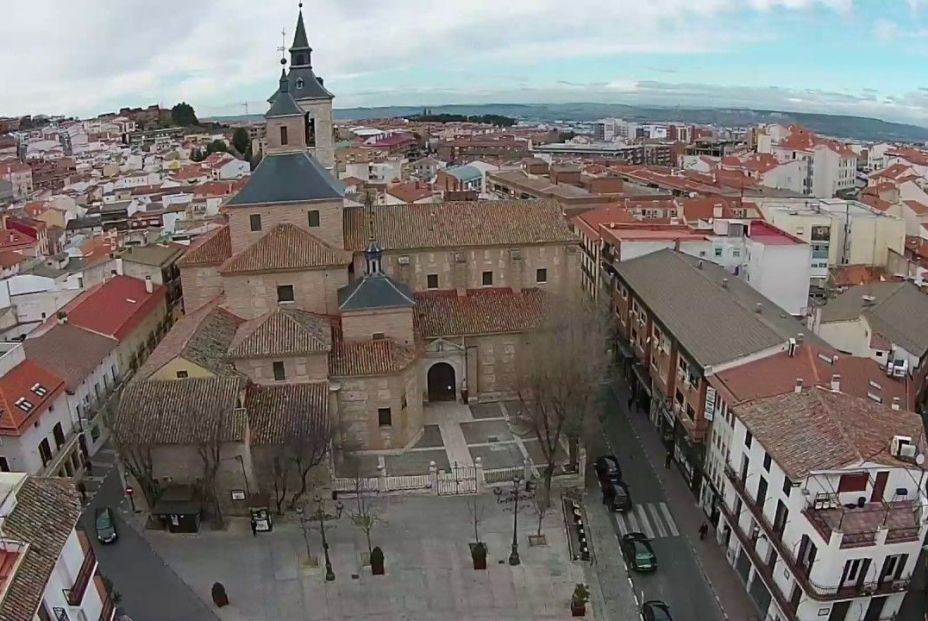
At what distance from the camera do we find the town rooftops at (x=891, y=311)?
132 feet

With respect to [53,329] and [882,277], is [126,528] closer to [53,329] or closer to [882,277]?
[53,329]

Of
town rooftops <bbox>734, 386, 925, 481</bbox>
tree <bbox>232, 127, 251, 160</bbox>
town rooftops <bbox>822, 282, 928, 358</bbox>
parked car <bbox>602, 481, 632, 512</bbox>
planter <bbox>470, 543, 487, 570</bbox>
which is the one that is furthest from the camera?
tree <bbox>232, 127, 251, 160</bbox>

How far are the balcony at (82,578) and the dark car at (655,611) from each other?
60.0 feet

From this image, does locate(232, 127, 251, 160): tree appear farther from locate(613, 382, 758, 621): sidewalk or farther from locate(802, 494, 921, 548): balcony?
locate(802, 494, 921, 548): balcony

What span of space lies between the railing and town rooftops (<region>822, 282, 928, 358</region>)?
3760cm

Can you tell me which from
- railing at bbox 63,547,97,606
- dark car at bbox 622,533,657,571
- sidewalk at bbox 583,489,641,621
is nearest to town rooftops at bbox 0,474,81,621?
railing at bbox 63,547,97,606

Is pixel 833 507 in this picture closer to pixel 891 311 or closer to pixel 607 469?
pixel 607 469

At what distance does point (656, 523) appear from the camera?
3291 centimetres

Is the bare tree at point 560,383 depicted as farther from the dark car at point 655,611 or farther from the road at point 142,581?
the road at point 142,581

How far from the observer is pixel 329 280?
133 feet

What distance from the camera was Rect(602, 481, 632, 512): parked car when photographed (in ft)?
110

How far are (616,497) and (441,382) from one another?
12566 mm

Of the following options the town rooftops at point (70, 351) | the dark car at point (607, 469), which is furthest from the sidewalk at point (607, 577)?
the town rooftops at point (70, 351)

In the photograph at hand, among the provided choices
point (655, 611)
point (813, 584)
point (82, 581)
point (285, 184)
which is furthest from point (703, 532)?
point (285, 184)
